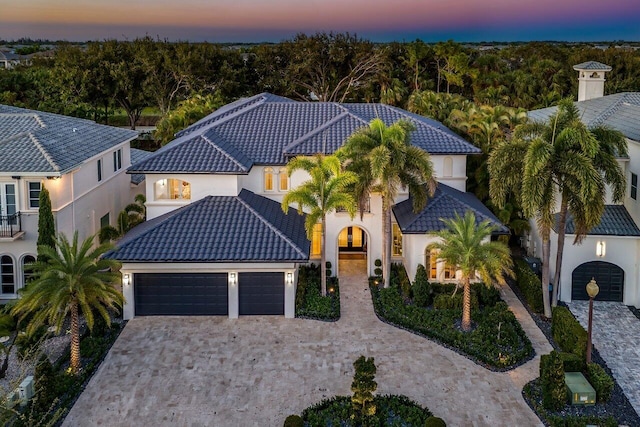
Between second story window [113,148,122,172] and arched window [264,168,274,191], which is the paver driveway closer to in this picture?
arched window [264,168,274,191]

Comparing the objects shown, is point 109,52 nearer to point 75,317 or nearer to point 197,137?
point 197,137

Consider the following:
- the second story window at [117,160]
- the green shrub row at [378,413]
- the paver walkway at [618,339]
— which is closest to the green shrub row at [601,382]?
the paver walkway at [618,339]

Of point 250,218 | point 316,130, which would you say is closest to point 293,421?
point 250,218

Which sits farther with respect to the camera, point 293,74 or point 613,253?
point 293,74

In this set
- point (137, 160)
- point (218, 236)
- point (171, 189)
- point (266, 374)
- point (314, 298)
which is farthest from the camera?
point (137, 160)

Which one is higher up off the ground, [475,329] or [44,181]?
[44,181]

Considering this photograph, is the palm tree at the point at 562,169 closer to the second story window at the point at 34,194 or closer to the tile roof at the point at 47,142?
the tile roof at the point at 47,142

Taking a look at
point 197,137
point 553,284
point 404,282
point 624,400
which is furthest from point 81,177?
point 624,400

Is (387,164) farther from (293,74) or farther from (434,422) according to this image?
(293,74)
